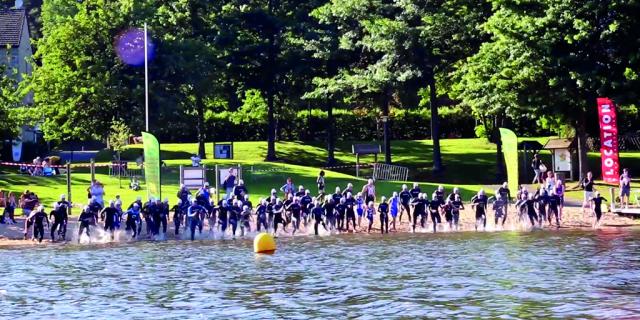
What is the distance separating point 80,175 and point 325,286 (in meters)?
34.6

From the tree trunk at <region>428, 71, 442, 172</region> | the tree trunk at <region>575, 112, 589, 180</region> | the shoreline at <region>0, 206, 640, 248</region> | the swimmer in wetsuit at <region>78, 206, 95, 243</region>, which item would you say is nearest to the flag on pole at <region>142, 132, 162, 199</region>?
the shoreline at <region>0, 206, 640, 248</region>

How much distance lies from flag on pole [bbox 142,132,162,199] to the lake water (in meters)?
4.28

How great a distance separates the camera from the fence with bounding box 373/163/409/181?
62.6 m

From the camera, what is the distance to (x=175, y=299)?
26.1m

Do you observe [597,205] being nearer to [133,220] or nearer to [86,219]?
[133,220]

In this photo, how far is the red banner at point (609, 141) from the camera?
49.4 meters

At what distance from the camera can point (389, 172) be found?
63.0 metres

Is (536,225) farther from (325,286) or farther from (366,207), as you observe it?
(325,286)

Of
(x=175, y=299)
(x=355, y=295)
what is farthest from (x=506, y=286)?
(x=175, y=299)

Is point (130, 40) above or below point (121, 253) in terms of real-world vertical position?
above

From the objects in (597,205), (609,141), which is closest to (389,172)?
(609,141)

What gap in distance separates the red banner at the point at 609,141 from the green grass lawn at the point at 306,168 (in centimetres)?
388

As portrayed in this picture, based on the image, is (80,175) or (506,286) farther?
(80,175)

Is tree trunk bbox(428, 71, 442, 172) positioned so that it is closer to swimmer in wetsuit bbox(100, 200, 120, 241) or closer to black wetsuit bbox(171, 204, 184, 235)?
black wetsuit bbox(171, 204, 184, 235)
